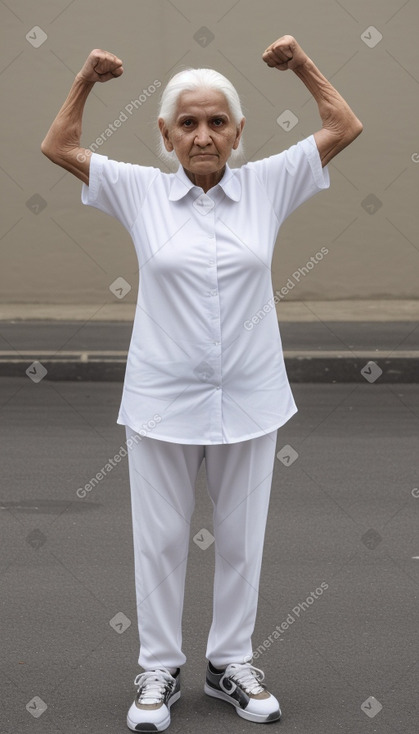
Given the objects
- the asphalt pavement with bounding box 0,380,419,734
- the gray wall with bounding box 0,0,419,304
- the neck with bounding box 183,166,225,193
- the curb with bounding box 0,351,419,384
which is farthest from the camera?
the gray wall with bounding box 0,0,419,304

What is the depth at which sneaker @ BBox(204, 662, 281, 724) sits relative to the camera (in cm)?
404

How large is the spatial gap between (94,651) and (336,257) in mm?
10574

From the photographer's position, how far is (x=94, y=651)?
183 inches

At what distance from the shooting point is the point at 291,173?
3934mm

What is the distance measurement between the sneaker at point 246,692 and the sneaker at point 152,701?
163 mm

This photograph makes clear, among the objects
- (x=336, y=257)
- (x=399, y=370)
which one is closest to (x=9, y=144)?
(x=336, y=257)

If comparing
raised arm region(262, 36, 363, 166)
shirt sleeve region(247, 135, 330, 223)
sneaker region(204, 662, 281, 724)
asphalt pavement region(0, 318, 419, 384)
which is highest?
raised arm region(262, 36, 363, 166)

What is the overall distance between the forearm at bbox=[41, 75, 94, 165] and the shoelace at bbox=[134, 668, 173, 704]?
1592 mm

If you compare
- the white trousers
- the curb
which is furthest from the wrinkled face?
the curb

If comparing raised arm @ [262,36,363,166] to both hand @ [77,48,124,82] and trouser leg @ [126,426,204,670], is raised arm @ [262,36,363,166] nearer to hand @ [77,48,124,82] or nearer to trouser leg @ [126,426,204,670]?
hand @ [77,48,124,82]

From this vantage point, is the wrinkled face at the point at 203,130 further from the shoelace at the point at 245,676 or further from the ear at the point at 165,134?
the shoelace at the point at 245,676

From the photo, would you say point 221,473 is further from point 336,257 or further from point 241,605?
point 336,257

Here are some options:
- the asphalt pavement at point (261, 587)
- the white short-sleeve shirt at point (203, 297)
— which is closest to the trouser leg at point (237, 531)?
the white short-sleeve shirt at point (203, 297)

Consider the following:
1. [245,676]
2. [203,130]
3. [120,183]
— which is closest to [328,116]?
[203,130]
